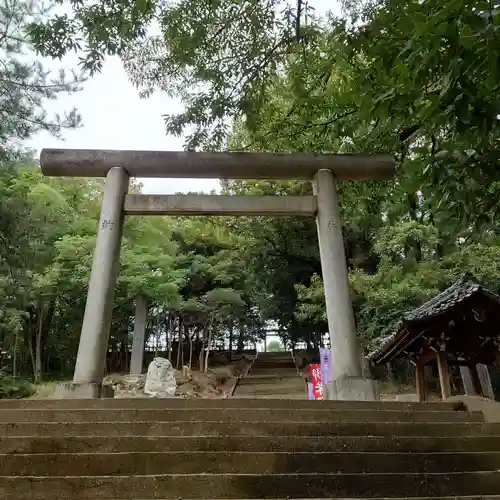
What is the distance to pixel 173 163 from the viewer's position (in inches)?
240

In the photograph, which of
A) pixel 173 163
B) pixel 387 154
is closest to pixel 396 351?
pixel 387 154

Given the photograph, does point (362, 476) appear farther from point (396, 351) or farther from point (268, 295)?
point (268, 295)

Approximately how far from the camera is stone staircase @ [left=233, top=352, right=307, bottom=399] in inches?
723

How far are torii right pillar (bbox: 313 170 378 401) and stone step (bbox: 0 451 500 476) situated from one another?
189 centimetres

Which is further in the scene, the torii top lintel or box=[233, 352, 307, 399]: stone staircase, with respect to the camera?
box=[233, 352, 307, 399]: stone staircase

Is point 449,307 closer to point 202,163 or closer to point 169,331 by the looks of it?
point 202,163

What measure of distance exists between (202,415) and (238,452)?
66 centimetres

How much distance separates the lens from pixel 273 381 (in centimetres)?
2095

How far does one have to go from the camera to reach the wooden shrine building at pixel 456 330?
8383 mm

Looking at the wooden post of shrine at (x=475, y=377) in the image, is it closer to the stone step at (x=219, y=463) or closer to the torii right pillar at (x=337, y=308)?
the torii right pillar at (x=337, y=308)

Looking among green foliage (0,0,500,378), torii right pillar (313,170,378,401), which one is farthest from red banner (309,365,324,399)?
torii right pillar (313,170,378,401)

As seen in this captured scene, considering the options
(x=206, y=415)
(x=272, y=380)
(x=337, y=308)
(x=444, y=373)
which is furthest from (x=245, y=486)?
(x=272, y=380)

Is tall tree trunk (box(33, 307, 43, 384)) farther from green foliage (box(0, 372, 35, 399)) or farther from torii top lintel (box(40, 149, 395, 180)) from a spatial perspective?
torii top lintel (box(40, 149, 395, 180))

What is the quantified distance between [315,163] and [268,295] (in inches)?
822
